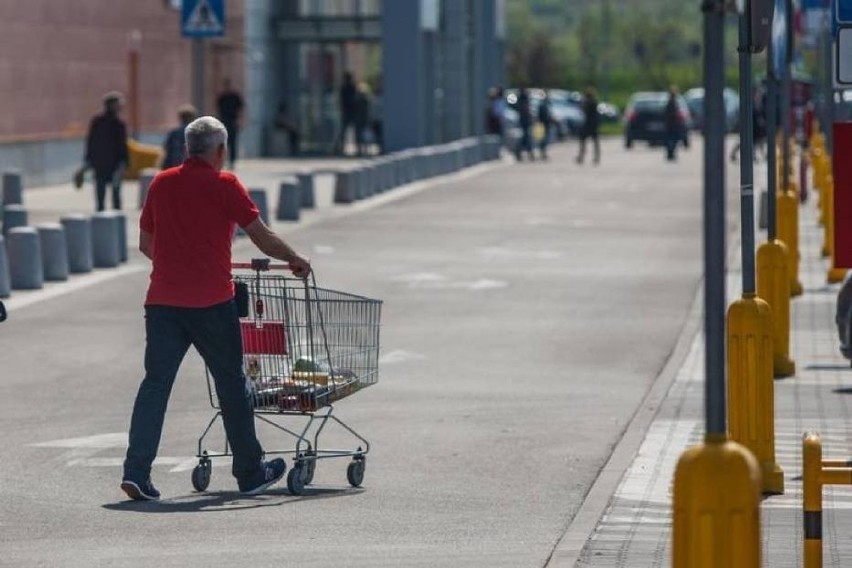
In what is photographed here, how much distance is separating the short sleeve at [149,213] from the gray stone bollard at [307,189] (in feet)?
76.2

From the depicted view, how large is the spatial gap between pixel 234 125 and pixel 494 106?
13.3 meters

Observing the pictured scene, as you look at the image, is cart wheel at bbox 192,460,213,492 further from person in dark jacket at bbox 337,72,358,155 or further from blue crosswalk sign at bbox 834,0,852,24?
person in dark jacket at bbox 337,72,358,155

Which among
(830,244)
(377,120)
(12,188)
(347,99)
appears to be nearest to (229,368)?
(830,244)

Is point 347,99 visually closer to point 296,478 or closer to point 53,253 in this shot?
point 53,253

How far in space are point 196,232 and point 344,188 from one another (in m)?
25.4

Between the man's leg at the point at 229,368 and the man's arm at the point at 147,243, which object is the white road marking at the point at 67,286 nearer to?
the man's arm at the point at 147,243

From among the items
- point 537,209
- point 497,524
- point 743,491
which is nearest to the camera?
point 743,491

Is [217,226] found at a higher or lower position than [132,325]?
higher

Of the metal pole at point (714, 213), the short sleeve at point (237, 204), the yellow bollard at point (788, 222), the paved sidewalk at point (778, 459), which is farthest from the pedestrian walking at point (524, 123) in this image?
the metal pole at point (714, 213)

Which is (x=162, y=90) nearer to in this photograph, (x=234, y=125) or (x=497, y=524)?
(x=234, y=125)

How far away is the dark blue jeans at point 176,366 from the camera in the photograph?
10.2 meters

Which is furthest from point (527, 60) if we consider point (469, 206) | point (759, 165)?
point (469, 206)

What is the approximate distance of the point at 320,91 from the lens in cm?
5778

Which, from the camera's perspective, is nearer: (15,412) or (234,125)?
(15,412)
